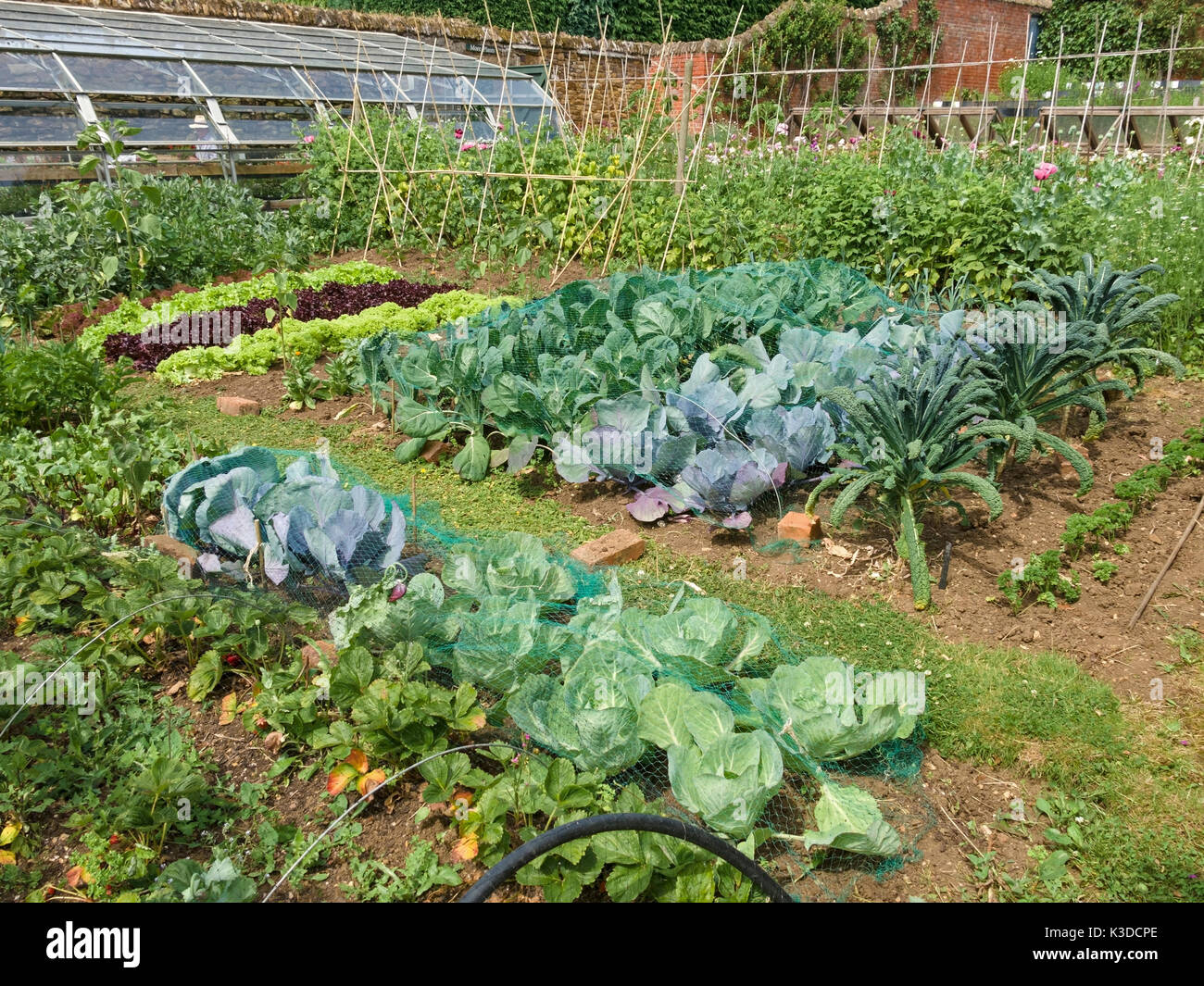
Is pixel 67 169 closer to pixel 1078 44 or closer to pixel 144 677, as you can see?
A: pixel 144 677

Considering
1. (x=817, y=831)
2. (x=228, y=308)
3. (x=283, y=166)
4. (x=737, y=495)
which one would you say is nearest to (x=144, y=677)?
(x=817, y=831)

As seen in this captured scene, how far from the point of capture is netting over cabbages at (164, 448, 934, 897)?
2172mm

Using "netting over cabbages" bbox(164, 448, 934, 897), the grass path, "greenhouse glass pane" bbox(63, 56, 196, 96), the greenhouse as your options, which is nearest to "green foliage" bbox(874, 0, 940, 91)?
the greenhouse

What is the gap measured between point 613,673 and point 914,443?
1.48 m

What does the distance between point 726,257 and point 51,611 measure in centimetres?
567

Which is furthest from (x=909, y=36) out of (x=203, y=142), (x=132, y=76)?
(x=132, y=76)

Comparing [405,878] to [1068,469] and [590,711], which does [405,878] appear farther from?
[1068,469]

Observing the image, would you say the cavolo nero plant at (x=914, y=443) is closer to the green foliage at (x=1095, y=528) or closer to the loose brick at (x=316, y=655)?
the green foliage at (x=1095, y=528)

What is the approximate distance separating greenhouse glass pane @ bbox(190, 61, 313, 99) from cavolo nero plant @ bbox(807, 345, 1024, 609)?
10.1 meters

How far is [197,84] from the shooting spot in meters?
10.4

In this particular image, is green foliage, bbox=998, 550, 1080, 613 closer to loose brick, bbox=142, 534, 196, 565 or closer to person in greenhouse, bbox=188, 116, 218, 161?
loose brick, bbox=142, 534, 196, 565

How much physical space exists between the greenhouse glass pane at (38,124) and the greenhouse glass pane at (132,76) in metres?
0.44

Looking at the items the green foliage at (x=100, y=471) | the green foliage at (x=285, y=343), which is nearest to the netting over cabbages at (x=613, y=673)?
the green foliage at (x=100, y=471)

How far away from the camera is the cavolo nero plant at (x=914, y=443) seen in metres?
3.22
